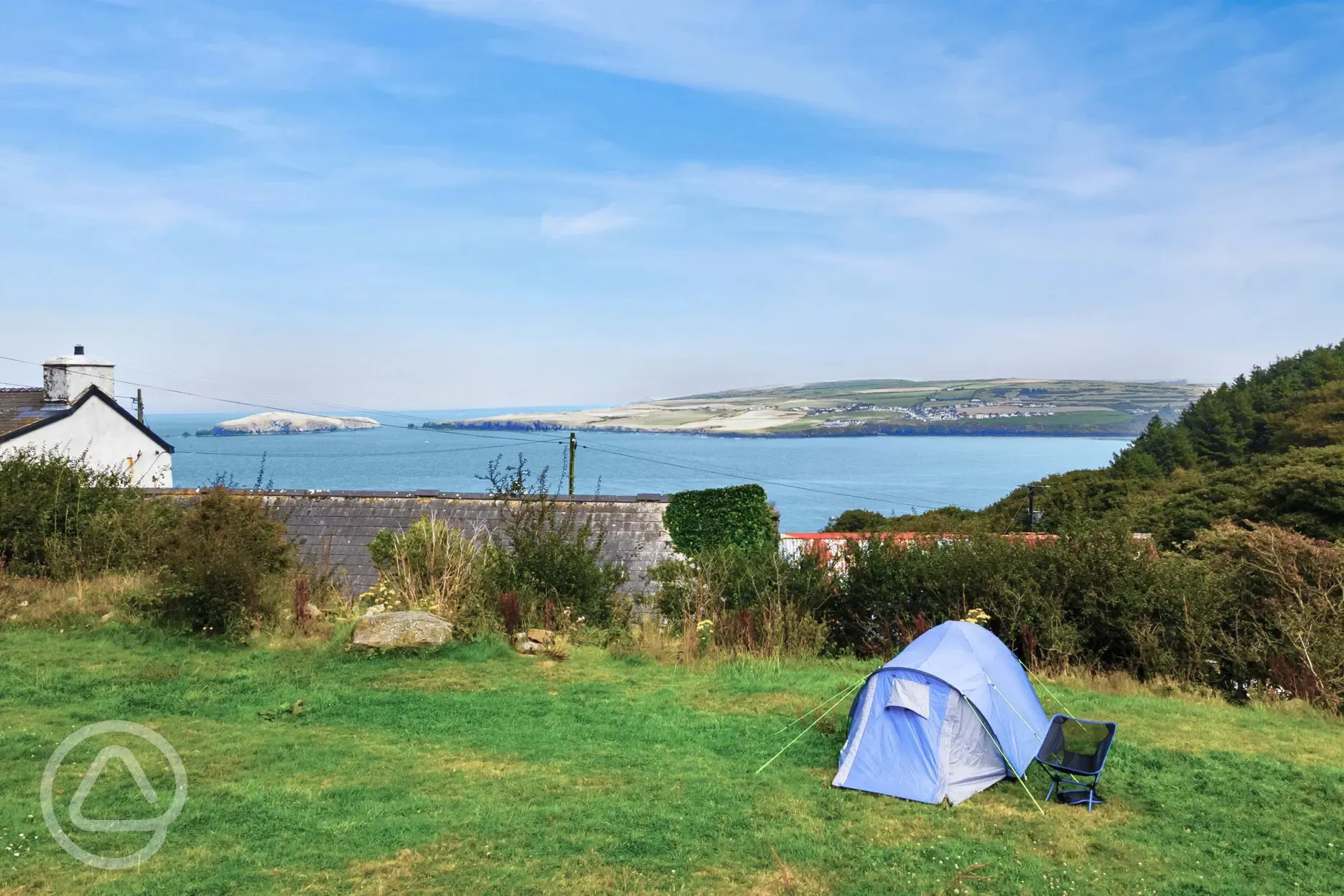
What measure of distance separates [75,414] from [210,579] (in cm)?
2208

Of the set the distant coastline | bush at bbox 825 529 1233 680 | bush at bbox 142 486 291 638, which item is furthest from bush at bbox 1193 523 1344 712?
the distant coastline

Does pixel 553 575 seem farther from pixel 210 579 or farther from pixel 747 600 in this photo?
pixel 210 579

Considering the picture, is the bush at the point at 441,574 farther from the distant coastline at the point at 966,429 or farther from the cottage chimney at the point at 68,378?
the distant coastline at the point at 966,429

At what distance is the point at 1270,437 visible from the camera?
43281mm

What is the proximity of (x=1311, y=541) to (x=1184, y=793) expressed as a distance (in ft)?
22.8

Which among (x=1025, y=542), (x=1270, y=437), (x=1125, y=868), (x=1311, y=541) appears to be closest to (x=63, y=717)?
(x=1125, y=868)

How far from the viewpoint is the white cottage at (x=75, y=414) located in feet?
91.2

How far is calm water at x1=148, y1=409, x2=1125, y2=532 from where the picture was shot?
8350cm

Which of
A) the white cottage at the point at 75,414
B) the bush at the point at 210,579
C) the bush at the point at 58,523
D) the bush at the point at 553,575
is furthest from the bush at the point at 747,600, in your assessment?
the white cottage at the point at 75,414

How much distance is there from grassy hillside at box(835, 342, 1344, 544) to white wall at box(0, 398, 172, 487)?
26372 millimetres

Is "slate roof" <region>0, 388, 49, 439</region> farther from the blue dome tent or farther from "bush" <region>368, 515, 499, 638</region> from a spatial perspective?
the blue dome tent

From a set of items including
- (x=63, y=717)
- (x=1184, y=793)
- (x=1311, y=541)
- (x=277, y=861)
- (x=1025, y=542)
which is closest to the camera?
(x=277, y=861)

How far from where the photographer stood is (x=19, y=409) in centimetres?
2872

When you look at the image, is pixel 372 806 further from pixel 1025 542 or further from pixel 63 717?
pixel 1025 542
